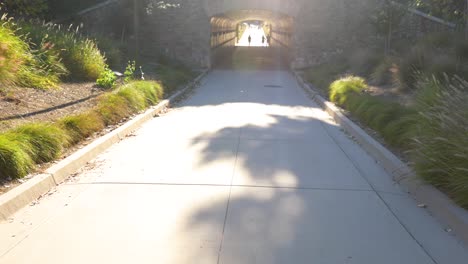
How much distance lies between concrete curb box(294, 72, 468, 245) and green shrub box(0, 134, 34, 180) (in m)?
4.64

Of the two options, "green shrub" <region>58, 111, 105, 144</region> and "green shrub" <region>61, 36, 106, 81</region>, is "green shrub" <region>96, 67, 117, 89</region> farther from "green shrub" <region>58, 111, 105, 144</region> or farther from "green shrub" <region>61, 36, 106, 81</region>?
"green shrub" <region>58, 111, 105, 144</region>

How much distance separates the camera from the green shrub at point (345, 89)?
1219cm

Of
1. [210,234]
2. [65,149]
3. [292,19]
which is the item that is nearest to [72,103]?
[65,149]

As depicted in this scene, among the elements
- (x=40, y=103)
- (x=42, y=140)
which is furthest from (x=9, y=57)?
(x=42, y=140)

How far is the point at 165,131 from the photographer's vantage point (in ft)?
30.1

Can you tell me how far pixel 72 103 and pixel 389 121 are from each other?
20.4 ft

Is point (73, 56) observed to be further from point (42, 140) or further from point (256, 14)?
point (256, 14)

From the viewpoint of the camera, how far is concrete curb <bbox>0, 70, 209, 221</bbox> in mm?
4855

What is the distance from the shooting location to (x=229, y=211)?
4.93m

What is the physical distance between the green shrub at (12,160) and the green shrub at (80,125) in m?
1.56

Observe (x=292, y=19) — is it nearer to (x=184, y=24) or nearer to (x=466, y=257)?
(x=184, y=24)

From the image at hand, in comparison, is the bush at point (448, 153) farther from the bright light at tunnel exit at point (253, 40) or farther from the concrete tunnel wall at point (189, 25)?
the bright light at tunnel exit at point (253, 40)

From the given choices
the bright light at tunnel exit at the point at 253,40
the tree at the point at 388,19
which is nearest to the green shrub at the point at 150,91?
the tree at the point at 388,19

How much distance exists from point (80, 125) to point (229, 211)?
3.82m
